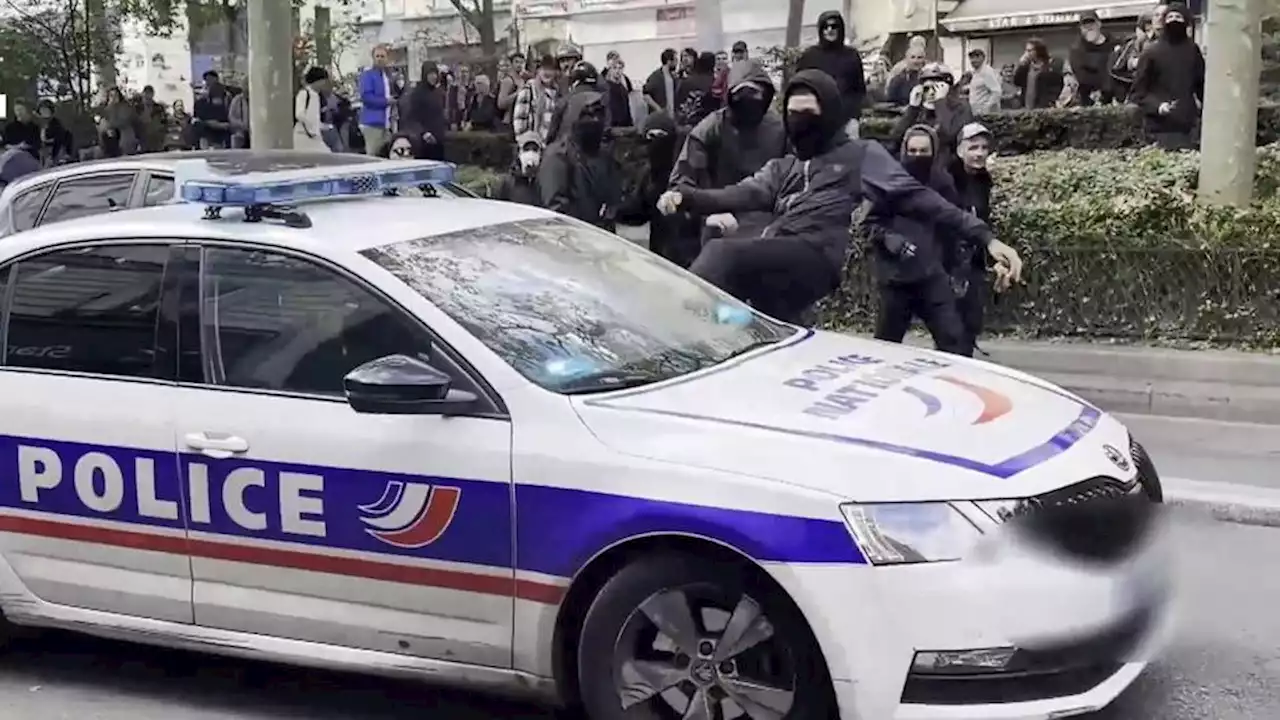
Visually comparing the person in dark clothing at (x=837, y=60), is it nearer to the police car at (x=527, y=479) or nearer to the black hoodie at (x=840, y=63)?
the black hoodie at (x=840, y=63)

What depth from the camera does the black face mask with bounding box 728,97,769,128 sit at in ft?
27.7

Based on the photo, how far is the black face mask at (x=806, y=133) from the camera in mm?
7301

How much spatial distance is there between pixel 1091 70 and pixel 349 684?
13.9 meters

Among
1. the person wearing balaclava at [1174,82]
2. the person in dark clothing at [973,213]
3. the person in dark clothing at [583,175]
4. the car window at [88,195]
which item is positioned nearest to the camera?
the person in dark clothing at [973,213]

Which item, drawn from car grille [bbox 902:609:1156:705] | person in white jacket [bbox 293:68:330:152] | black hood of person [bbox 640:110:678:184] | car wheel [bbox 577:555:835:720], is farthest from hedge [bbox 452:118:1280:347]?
person in white jacket [bbox 293:68:330:152]

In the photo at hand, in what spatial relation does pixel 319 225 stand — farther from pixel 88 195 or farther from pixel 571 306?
pixel 88 195

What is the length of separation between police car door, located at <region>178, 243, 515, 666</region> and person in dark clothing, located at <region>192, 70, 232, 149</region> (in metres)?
16.0

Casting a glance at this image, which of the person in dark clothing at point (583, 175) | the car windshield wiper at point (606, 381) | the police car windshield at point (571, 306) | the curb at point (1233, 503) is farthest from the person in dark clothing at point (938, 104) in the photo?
the car windshield wiper at point (606, 381)

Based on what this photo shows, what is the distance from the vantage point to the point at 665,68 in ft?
60.7

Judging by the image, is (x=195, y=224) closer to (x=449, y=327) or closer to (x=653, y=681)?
(x=449, y=327)

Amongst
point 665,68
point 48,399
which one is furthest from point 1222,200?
point 665,68

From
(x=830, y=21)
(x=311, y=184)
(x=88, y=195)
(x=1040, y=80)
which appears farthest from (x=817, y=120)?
(x=1040, y=80)

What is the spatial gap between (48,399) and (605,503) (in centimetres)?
188

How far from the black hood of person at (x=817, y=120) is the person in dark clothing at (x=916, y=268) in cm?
79
